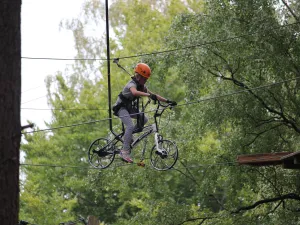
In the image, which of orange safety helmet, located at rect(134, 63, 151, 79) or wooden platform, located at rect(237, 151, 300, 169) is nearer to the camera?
orange safety helmet, located at rect(134, 63, 151, 79)

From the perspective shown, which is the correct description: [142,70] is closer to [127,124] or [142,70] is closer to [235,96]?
[127,124]

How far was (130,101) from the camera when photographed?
13648 mm

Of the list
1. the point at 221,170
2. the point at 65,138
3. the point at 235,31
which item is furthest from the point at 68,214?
the point at 235,31

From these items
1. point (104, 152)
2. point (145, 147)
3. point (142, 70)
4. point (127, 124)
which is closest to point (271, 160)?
point (145, 147)

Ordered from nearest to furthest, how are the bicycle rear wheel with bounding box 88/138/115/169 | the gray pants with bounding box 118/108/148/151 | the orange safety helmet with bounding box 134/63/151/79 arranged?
the orange safety helmet with bounding box 134/63/151/79, the gray pants with bounding box 118/108/148/151, the bicycle rear wheel with bounding box 88/138/115/169

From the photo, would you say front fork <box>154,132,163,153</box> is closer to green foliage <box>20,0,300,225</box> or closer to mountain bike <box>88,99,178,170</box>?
mountain bike <box>88,99,178,170</box>
